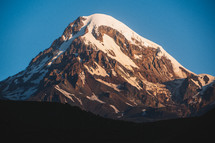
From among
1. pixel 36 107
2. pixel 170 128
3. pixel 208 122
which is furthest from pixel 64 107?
pixel 208 122

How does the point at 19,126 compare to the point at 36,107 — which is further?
the point at 36,107

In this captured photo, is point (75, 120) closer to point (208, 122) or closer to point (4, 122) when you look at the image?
point (4, 122)

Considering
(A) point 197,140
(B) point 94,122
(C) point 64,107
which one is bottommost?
(A) point 197,140

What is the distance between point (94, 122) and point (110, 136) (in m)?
18.1

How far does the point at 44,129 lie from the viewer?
109 metres

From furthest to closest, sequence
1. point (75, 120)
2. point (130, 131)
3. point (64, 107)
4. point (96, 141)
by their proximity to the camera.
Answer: point (64, 107), point (75, 120), point (130, 131), point (96, 141)

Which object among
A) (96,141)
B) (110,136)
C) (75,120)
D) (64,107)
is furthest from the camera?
(64,107)

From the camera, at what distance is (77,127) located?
118 meters

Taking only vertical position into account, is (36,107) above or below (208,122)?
above

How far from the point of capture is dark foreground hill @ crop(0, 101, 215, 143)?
97.3 meters

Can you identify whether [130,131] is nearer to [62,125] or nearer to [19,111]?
[62,125]

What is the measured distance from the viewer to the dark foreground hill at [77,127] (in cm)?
9731

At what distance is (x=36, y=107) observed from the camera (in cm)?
13338

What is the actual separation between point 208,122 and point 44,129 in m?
45.9
